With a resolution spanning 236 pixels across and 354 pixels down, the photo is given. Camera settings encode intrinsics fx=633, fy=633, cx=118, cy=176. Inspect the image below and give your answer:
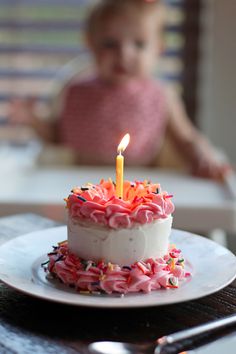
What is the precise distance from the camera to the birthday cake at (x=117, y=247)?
0.69 metres

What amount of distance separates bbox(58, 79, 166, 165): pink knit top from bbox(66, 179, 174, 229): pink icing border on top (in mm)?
1346

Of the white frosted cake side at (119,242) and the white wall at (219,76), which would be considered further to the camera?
the white wall at (219,76)

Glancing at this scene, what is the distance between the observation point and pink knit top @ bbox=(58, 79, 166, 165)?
6.94 feet

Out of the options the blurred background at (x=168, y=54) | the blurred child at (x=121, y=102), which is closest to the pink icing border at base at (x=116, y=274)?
the blurred child at (x=121, y=102)

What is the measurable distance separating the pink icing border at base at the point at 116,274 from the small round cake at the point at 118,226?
1 cm

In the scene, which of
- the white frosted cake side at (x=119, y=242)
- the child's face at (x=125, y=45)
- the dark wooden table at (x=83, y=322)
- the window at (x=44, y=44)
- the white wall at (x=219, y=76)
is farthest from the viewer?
the window at (x=44, y=44)

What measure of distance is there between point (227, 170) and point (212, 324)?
A: 111cm

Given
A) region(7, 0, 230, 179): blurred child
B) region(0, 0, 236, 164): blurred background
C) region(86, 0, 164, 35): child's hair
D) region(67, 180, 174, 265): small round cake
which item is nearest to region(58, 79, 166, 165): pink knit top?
region(7, 0, 230, 179): blurred child

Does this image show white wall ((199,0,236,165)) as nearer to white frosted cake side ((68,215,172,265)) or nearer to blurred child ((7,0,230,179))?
blurred child ((7,0,230,179))

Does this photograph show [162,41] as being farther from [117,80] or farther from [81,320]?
[81,320]

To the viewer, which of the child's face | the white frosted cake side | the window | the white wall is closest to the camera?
the white frosted cake side

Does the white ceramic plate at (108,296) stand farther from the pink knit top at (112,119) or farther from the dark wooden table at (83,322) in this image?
the pink knit top at (112,119)

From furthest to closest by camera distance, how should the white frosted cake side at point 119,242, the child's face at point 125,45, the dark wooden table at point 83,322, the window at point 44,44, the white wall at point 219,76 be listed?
the window at point 44,44
the white wall at point 219,76
the child's face at point 125,45
the white frosted cake side at point 119,242
the dark wooden table at point 83,322

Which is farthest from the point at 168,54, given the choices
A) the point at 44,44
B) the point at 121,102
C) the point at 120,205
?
the point at 120,205
